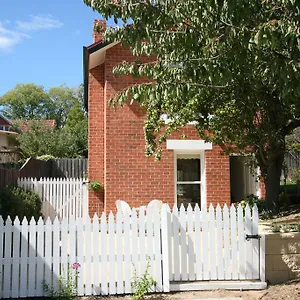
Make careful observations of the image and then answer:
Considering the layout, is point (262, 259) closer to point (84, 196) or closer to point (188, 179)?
point (188, 179)

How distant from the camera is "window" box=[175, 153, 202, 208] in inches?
Result: 520

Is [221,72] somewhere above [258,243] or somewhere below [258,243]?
above

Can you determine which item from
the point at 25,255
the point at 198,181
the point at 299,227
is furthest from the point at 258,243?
the point at 198,181

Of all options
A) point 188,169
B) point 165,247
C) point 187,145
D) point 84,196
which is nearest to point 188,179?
point 188,169

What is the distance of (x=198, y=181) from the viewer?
13242mm

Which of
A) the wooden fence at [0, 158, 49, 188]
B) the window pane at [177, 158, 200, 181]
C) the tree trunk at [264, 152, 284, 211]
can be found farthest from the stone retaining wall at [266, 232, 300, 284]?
the wooden fence at [0, 158, 49, 188]

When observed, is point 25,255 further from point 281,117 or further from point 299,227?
point 281,117

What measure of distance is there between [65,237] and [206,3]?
3.82 meters

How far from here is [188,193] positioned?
43.5 feet

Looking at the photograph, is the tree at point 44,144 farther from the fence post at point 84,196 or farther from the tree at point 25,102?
the tree at point 25,102

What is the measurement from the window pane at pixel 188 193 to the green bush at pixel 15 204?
4424 mm

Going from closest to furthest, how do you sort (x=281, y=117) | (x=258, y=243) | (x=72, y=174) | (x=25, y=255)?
(x=25, y=255)
(x=258, y=243)
(x=281, y=117)
(x=72, y=174)

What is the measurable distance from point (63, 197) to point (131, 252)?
8.88m

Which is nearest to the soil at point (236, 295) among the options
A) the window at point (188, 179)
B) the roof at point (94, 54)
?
the window at point (188, 179)
